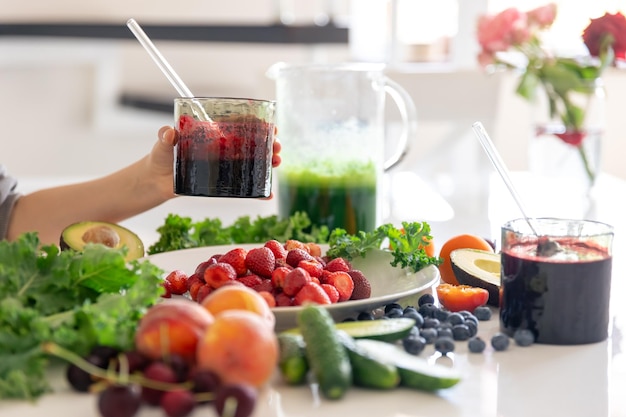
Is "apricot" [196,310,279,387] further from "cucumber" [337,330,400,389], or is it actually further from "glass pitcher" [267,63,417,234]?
"glass pitcher" [267,63,417,234]

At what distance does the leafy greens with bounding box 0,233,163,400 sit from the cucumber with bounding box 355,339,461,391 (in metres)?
0.25

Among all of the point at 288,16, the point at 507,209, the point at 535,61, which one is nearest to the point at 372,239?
the point at 507,209

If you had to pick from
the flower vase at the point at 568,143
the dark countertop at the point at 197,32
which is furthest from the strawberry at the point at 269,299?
the dark countertop at the point at 197,32

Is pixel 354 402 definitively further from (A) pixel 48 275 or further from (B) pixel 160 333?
(A) pixel 48 275

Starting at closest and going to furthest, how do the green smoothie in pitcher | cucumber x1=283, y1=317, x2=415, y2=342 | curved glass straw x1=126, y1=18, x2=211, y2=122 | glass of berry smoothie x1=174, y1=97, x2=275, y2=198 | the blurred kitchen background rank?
1. cucumber x1=283, y1=317, x2=415, y2=342
2. glass of berry smoothie x1=174, y1=97, x2=275, y2=198
3. curved glass straw x1=126, y1=18, x2=211, y2=122
4. the green smoothie in pitcher
5. the blurred kitchen background

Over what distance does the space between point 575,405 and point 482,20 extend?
1.68 meters

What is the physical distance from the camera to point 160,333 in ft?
2.79

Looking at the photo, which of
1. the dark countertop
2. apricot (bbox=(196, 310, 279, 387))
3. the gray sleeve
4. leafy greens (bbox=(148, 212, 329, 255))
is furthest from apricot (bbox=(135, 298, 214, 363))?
the dark countertop

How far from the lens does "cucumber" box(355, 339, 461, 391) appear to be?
3.01ft

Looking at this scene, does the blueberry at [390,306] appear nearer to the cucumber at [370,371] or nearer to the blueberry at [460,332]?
the blueberry at [460,332]

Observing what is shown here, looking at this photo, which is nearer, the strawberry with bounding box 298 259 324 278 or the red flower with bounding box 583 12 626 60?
the strawberry with bounding box 298 259 324 278

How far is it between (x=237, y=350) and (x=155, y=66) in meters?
4.26

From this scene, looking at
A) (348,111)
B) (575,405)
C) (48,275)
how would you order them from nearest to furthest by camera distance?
(575,405), (48,275), (348,111)

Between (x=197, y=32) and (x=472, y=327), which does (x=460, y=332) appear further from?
(x=197, y=32)
